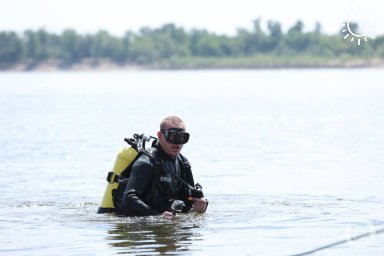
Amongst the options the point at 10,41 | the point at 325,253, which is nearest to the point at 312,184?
the point at 325,253

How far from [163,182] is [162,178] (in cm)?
7

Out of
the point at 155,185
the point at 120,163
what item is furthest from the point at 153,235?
the point at 120,163

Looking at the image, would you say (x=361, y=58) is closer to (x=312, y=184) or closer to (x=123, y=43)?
(x=123, y=43)

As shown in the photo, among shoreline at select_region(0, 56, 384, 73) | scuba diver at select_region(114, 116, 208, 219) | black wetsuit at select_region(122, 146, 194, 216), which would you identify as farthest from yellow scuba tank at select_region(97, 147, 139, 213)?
shoreline at select_region(0, 56, 384, 73)

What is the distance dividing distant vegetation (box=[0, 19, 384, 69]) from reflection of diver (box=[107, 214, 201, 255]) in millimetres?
103180

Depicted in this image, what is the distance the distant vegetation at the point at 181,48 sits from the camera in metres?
122

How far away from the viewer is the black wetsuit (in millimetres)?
11469

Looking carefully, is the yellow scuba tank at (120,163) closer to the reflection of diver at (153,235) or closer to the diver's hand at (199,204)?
the reflection of diver at (153,235)

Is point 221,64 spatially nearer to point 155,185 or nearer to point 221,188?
point 221,188

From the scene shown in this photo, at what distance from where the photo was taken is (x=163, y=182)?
38.3 feet

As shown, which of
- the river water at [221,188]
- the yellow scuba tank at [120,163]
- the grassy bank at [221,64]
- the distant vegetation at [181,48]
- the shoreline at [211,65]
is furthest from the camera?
the distant vegetation at [181,48]

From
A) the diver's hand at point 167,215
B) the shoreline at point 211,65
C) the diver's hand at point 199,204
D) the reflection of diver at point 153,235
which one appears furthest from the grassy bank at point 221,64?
the diver's hand at point 167,215

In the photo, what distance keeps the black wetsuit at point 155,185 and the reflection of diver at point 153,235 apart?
188mm

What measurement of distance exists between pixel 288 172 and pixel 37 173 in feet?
13.3
